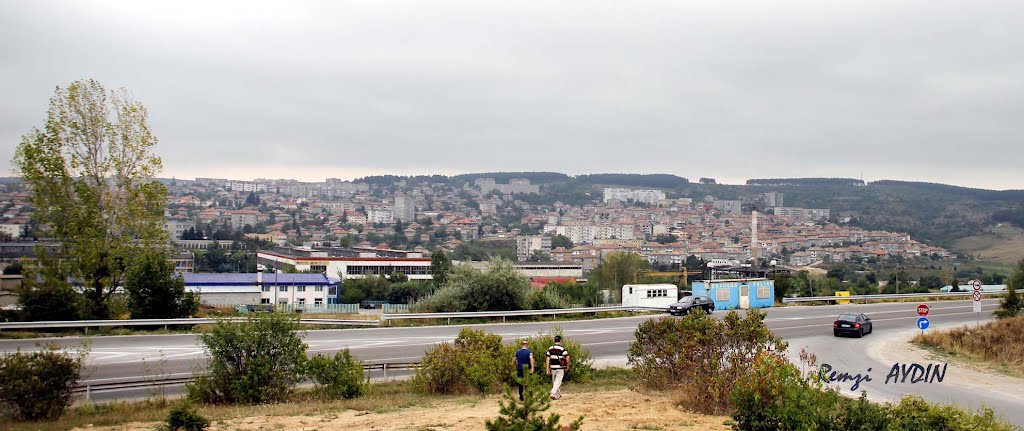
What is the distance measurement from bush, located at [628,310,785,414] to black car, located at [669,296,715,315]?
71.0ft

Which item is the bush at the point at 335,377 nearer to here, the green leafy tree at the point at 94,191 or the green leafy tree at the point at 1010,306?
the green leafy tree at the point at 94,191

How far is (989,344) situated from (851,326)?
5325 mm

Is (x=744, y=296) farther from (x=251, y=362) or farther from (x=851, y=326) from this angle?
(x=251, y=362)

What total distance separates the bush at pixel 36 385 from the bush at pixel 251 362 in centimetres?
215

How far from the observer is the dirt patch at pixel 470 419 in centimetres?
1108

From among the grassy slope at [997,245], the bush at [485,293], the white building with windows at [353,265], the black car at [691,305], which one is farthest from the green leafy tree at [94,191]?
the grassy slope at [997,245]

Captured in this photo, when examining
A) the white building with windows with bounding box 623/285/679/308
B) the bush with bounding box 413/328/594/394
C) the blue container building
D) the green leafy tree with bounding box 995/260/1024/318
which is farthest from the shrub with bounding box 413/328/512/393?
the green leafy tree with bounding box 995/260/1024/318

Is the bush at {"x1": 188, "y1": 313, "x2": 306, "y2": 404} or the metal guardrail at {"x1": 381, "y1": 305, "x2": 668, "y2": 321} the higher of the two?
the bush at {"x1": 188, "y1": 313, "x2": 306, "y2": 404}

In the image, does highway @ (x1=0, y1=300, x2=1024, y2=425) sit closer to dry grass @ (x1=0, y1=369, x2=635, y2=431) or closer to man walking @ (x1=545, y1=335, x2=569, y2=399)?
dry grass @ (x1=0, y1=369, x2=635, y2=431)

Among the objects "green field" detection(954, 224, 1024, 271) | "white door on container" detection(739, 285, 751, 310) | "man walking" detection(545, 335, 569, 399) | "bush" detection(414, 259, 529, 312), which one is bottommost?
"green field" detection(954, 224, 1024, 271)

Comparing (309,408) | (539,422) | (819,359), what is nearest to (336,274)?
(819,359)

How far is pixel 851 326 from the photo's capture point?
2916 centimetres

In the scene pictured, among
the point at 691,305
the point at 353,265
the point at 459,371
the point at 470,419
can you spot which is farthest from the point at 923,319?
the point at 353,265

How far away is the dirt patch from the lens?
11.1 m
